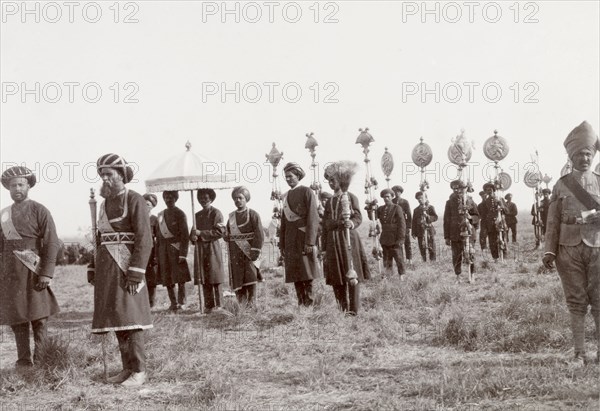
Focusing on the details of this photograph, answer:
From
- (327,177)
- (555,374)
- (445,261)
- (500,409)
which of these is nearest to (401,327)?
(327,177)

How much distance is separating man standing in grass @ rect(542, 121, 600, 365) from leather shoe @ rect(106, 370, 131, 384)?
402 cm

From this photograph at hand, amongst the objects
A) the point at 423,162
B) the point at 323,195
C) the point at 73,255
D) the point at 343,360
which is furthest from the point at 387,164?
the point at 73,255

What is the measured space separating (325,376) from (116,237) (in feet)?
7.61

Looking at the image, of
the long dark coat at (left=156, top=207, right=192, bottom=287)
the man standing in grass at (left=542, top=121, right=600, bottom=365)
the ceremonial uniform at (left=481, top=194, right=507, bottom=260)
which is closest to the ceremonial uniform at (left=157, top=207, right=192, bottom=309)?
the long dark coat at (left=156, top=207, right=192, bottom=287)

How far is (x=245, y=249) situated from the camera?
9.95 m

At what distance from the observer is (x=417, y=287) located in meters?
10.5

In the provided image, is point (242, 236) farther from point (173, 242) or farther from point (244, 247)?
point (173, 242)

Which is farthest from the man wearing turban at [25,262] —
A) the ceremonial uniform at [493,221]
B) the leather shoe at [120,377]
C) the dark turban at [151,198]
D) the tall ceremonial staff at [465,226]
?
the ceremonial uniform at [493,221]

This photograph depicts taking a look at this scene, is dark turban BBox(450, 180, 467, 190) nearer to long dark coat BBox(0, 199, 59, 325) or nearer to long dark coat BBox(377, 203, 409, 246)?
long dark coat BBox(377, 203, 409, 246)

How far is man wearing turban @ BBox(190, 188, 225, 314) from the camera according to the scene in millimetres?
10117

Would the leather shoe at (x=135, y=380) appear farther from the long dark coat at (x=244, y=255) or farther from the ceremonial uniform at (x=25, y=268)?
the long dark coat at (x=244, y=255)

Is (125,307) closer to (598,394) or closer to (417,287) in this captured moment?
(598,394)

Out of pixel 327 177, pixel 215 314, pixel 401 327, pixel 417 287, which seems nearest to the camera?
pixel 401 327

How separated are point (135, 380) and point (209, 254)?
4.53 m
